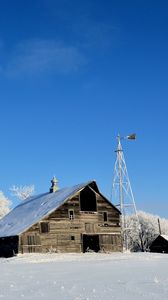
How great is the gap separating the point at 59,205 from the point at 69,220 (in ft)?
7.00

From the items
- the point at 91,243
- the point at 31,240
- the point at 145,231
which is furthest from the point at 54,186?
the point at 145,231

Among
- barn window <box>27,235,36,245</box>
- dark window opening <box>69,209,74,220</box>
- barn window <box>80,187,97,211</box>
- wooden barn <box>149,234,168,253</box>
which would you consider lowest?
wooden barn <box>149,234,168,253</box>

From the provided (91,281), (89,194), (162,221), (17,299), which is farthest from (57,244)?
(162,221)

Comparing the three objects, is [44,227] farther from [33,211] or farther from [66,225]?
[33,211]

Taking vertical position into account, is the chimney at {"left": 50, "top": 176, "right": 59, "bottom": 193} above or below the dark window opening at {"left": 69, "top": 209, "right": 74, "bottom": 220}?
above

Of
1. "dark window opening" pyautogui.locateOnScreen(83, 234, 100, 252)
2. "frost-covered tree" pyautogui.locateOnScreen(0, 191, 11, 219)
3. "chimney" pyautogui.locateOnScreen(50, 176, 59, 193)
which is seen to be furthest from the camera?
"frost-covered tree" pyautogui.locateOnScreen(0, 191, 11, 219)

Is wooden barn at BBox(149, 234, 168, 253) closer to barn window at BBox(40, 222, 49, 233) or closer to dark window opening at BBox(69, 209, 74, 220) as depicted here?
dark window opening at BBox(69, 209, 74, 220)

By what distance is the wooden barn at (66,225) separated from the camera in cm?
4259

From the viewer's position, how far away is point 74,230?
45250 millimetres

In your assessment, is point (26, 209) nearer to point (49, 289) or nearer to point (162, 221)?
point (49, 289)

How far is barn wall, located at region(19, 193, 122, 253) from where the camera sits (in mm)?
42438

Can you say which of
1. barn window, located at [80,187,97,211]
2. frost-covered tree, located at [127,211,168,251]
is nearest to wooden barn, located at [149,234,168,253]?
barn window, located at [80,187,97,211]

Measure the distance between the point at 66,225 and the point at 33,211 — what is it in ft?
13.4

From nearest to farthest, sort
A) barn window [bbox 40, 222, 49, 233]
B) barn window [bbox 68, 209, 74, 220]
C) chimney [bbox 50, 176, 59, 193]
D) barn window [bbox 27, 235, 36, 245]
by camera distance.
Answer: barn window [bbox 27, 235, 36, 245], barn window [bbox 40, 222, 49, 233], barn window [bbox 68, 209, 74, 220], chimney [bbox 50, 176, 59, 193]
